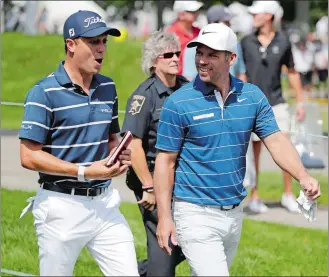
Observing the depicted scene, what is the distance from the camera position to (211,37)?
19.3ft

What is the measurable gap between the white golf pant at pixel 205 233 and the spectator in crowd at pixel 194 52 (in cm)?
364

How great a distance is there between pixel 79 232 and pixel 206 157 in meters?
0.81

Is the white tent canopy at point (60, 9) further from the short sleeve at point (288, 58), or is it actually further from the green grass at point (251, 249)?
the green grass at point (251, 249)

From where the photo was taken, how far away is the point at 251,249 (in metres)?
9.41

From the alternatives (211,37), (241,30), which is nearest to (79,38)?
(211,37)

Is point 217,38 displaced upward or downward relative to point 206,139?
upward

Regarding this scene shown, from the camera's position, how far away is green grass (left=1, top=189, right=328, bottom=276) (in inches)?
341

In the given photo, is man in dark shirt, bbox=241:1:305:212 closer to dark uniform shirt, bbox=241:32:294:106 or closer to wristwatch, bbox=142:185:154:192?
dark uniform shirt, bbox=241:32:294:106

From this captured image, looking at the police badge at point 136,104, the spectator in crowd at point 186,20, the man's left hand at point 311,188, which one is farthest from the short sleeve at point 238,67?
the man's left hand at point 311,188

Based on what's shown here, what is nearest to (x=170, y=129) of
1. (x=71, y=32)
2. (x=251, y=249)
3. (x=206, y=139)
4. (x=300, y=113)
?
(x=206, y=139)

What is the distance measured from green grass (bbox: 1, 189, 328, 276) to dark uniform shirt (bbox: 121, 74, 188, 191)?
5.74 ft

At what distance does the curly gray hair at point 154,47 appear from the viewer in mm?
7324

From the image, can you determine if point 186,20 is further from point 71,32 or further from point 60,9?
point 60,9

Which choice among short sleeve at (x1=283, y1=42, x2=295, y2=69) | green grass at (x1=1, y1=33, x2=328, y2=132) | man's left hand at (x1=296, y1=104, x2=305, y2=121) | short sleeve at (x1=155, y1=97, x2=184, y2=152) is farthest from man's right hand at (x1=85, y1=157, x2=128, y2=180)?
green grass at (x1=1, y1=33, x2=328, y2=132)
